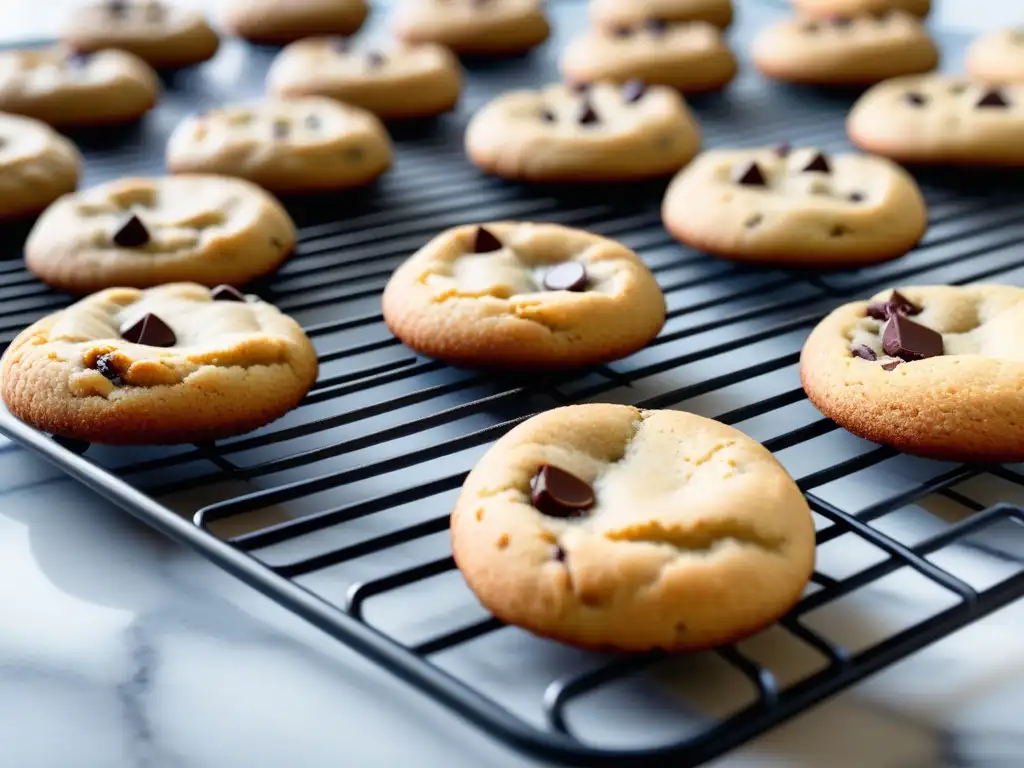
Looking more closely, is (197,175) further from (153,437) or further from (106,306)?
(153,437)

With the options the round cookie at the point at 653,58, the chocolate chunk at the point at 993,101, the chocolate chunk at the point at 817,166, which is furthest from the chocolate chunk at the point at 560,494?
the round cookie at the point at 653,58

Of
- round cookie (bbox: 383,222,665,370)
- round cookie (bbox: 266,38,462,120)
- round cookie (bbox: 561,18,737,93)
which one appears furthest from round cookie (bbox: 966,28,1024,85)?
round cookie (bbox: 383,222,665,370)

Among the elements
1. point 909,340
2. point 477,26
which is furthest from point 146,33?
point 909,340

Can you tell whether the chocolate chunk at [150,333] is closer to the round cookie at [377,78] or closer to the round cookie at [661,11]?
the round cookie at [377,78]

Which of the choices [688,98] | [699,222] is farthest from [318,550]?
[688,98]

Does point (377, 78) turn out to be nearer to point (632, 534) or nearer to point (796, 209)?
point (796, 209)
